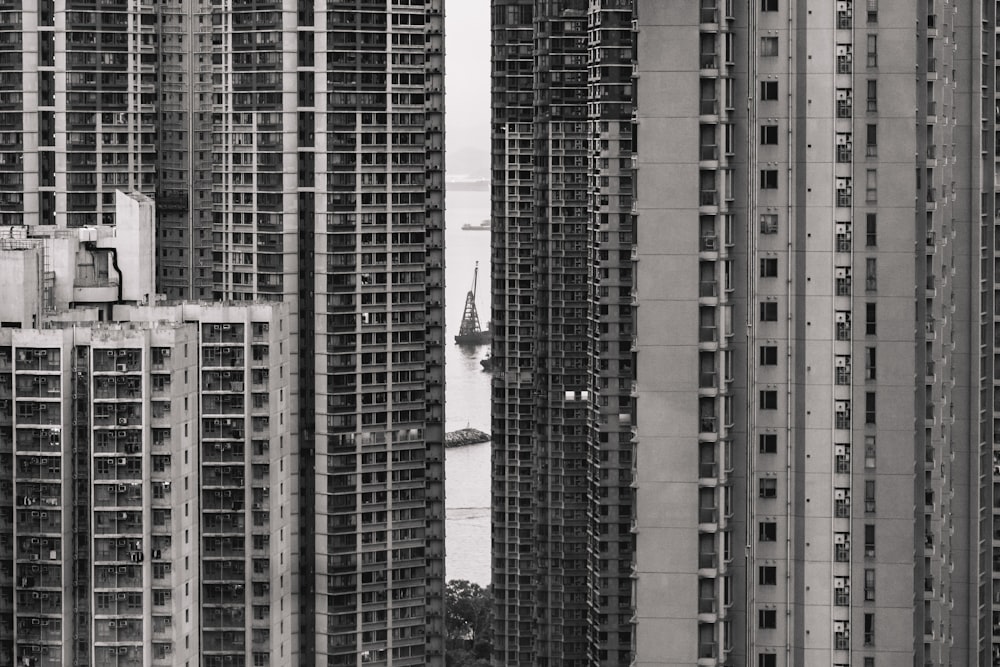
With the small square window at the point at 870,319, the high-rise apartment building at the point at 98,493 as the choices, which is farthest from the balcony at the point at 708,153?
the high-rise apartment building at the point at 98,493

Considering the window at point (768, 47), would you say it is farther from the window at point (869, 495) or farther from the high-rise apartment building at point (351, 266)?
the high-rise apartment building at point (351, 266)

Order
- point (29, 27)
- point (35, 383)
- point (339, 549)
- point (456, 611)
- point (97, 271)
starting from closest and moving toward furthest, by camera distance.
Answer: point (35, 383)
point (97, 271)
point (339, 549)
point (29, 27)
point (456, 611)

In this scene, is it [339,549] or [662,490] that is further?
[339,549]

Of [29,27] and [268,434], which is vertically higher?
[29,27]

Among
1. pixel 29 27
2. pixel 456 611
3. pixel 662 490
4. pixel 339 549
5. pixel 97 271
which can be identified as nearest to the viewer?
pixel 662 490

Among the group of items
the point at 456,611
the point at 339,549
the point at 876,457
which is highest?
the point at 876,457

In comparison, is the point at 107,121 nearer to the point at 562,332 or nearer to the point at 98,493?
the point at 562,332

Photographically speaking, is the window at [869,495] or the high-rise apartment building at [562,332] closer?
the window at [869,495]

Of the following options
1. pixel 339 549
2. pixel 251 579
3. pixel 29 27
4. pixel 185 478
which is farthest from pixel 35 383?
pixel 29 27

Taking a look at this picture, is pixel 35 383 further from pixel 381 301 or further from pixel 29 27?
pixel 29 27
